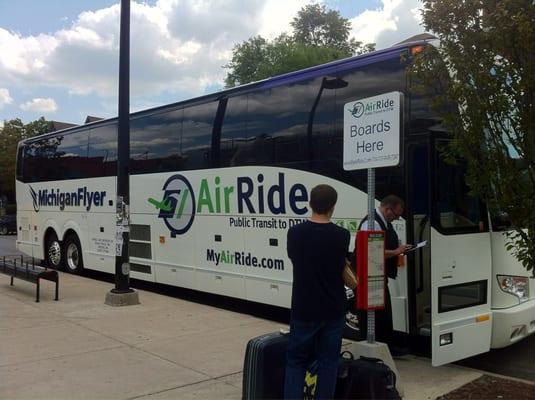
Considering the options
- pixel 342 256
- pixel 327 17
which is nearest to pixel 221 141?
pixel 342 256

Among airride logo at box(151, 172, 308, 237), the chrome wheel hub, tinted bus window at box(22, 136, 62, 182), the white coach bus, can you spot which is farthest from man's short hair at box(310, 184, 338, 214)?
tinted bus window at box(22, 136, 62, 182)

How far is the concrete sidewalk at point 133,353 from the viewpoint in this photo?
526cm

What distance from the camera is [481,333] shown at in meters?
5.76

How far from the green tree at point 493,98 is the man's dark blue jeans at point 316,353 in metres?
1.55

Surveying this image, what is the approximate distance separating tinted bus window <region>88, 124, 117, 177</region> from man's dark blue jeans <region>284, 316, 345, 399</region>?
8.64m

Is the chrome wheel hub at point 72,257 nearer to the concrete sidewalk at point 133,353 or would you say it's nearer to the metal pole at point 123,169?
the concrete sidewalk at point 133,353

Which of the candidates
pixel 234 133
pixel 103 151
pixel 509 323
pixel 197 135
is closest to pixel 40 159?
pixel 103 151

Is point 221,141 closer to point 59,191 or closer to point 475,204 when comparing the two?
point 475,204

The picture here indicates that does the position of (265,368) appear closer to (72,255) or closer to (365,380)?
(365,380)

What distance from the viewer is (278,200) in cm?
785

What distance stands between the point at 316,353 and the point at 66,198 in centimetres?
1091

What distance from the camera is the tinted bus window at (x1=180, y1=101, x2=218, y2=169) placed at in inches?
363

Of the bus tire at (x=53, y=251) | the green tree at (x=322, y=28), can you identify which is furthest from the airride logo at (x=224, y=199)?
the green tree at (x=322, y=28)

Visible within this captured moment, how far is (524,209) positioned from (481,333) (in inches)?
81.9
